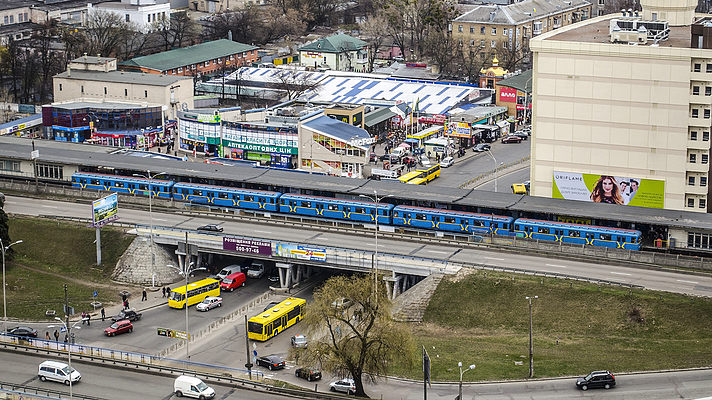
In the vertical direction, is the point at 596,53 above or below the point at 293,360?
above

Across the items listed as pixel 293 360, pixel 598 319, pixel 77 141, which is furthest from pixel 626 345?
pixel 77 141

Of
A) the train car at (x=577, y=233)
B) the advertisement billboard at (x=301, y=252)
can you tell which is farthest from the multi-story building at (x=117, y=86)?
the train car at (x=577, y=233)

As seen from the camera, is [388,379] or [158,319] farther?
[158,319]

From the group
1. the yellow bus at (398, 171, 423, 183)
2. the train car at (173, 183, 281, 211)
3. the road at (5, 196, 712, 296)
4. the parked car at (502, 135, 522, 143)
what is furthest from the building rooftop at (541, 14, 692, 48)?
the train car at (173, 183, 281, 211)

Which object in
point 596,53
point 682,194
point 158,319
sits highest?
point 596,53

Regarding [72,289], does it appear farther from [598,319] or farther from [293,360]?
[598,319]
